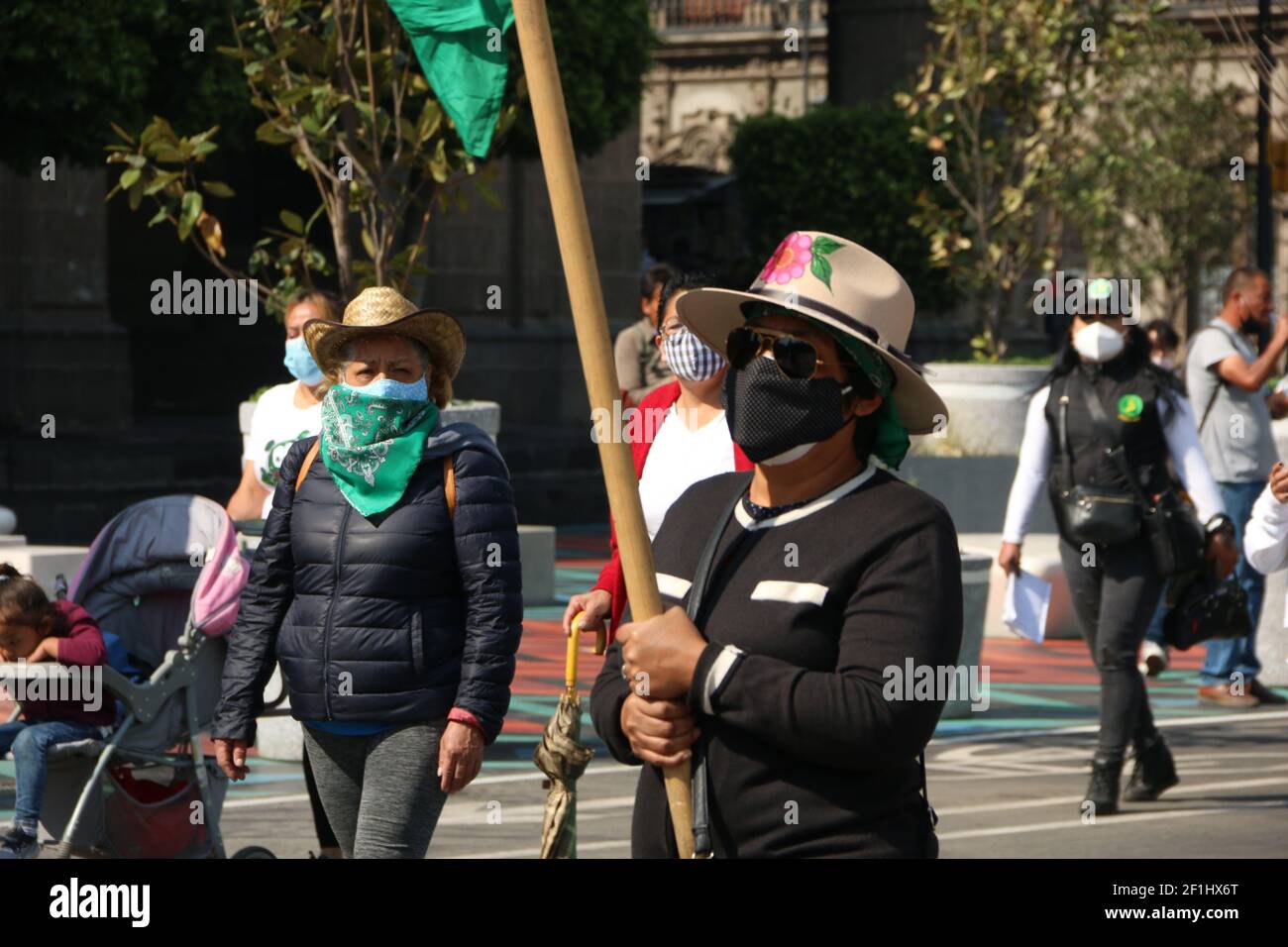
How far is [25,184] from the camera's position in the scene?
85.6 feet

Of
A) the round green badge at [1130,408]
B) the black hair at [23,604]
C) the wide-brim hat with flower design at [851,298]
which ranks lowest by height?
the black hair at [23,604]

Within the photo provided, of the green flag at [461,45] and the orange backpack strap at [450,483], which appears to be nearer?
the orange backpack strap at [450,483]

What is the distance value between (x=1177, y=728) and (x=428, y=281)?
781 inches

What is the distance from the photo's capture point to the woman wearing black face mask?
354 centimetres

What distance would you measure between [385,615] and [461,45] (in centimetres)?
222

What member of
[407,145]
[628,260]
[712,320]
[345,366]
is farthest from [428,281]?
[712,320]

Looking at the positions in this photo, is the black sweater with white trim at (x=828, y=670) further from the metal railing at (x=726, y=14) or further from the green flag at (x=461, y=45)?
the metal railing at (x=726, y=14)

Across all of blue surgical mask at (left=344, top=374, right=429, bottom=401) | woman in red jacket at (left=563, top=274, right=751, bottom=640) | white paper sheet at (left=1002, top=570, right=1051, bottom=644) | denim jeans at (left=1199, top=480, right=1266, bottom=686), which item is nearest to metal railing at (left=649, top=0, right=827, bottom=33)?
denim jeans at (left=1199, top=480, right=1266, bottom=686)

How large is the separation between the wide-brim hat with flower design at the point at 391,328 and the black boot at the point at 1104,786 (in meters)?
3.84

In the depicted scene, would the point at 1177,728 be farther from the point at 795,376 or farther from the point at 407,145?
the point at 795,376

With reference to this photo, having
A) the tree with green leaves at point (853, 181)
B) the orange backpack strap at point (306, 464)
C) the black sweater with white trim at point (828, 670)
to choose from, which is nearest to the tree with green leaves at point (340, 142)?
the orange backpack strap at point (306, 464)

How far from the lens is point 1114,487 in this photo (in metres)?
8.99

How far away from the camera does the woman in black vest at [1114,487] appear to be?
8852mm
